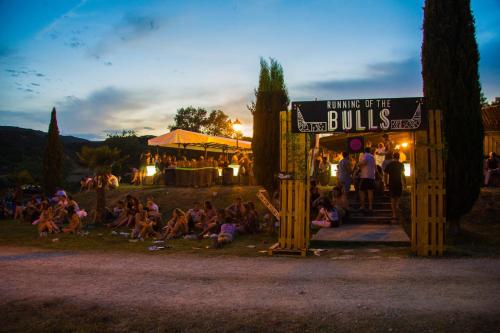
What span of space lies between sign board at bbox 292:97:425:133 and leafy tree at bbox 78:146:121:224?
9.75 metres

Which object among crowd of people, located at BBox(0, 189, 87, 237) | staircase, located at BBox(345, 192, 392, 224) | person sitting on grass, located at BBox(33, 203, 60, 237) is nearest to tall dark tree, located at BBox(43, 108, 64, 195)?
crowd of people, located at BBox(0, 189, 87, 237)

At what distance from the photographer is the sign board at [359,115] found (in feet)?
31.6

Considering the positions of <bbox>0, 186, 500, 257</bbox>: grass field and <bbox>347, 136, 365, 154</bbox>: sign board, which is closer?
<bbox>0, 186, 500, 257</bbox>: grass field

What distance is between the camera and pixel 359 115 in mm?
9797

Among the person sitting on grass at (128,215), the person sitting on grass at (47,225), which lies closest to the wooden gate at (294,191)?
the person sitting on grass at (128,215)

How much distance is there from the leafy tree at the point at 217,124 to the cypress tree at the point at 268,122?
40.9 m

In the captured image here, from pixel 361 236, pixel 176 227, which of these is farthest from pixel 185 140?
pixel 361 236

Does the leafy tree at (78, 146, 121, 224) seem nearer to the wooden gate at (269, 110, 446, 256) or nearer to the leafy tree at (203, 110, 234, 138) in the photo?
the wooden gate at (269, 110, 446, 256)

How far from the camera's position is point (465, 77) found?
11.5m

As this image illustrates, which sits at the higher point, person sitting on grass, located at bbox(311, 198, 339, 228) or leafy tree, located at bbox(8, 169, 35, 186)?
leafy tree, located at bbox(8, 169, 35, 186)

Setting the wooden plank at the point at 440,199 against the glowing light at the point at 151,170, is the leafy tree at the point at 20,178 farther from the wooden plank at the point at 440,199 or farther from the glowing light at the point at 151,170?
the wooden plank at the point at 440,199

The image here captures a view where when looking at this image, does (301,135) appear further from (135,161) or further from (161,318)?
(135,161)

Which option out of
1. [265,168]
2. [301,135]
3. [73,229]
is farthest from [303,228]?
[73,229]

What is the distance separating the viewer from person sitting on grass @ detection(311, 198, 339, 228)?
12.7 metres
